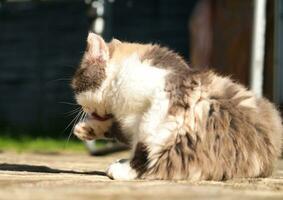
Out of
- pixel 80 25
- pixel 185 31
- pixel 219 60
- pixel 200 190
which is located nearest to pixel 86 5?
pixel 80 25

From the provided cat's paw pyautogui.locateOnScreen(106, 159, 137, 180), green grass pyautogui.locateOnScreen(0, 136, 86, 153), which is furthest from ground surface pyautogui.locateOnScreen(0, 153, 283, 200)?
green grass pyautogui.locateOnScreen(0, 136, 86, 153)

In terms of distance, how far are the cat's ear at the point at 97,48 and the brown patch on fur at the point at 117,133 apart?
0.30 meters

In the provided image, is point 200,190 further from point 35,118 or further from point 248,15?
point 35,118

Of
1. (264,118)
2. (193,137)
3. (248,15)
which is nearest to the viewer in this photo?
(193,137)

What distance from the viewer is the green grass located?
669 cm

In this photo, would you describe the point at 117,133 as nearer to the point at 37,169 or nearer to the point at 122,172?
the point at 122,172

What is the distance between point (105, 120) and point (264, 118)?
72cm

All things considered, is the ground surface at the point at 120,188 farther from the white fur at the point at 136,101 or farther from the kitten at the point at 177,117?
the white fur at the point at 136,101

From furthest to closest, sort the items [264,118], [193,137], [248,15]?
1. [248,15]
2. [264,118]
3. [193,137]

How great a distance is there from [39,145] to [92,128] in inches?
159

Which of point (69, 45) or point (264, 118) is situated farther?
point (69, 45)

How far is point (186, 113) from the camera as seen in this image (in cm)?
280

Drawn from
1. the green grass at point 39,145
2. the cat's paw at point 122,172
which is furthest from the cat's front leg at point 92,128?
the green grass at point 39,145

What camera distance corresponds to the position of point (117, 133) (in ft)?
10.1
